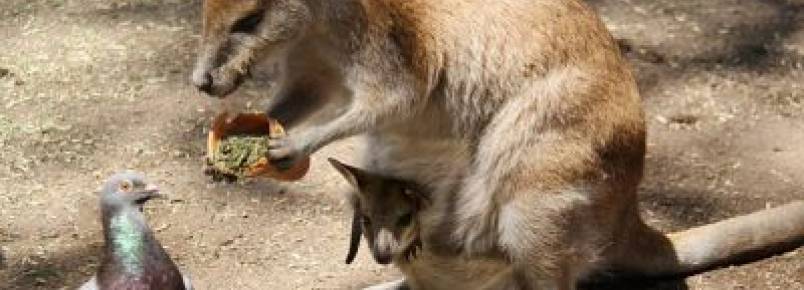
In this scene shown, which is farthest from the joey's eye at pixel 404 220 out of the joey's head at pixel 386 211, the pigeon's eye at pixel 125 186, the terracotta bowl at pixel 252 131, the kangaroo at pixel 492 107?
the pigeon's eye at pixel 125 186

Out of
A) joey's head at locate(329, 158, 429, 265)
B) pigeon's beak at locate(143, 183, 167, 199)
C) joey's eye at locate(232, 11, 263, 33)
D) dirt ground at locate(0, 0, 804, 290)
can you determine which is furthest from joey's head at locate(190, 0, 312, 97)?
dirt ground at locate(0, 0, 804, 290)

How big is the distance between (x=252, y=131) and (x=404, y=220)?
449 millimetres

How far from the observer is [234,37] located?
11.7 feet

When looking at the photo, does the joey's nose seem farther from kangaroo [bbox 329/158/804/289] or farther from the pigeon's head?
the pigeon's head

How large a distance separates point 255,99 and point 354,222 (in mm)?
1286

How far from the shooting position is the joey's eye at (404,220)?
3.87 metres

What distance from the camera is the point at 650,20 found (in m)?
5.71

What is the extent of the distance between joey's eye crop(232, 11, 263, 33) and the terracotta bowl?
30cm

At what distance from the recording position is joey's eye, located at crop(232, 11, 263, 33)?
3.56 m

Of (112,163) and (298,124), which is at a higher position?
(298,124)

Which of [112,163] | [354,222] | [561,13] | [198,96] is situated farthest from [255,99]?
A: [561,13]

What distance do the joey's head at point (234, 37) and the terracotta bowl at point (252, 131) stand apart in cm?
22

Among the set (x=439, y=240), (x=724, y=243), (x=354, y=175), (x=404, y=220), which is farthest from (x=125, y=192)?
(x=724, y=243)

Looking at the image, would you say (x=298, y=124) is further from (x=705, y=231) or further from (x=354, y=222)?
(x=705, y=231)
